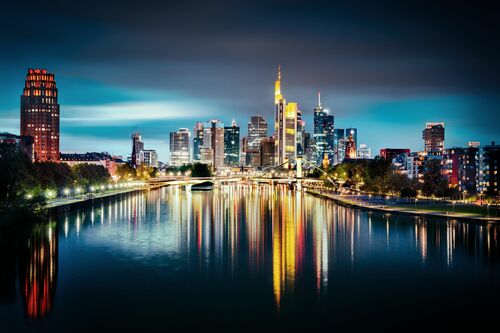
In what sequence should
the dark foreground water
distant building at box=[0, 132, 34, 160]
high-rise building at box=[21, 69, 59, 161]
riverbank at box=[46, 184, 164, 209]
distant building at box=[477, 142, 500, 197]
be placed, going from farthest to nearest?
high-rise building at box=[21, 69, 59, 161] < distant building at box=[0, 132, 34, 160] < distant building at box=[477, 142, 500, 197] < riverbank at box=[46, 184, 164, 209] < the dark foreground water

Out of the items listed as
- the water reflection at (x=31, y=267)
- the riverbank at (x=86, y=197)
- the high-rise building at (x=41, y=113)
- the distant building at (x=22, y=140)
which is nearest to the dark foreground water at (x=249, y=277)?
the water reflection at (x=31, y=267)

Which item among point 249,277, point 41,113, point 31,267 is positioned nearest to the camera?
point 249,277

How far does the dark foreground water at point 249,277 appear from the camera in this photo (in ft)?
53.4

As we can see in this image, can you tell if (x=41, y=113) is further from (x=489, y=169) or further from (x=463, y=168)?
(x=489, y=169)

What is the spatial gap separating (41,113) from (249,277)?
121260 mm

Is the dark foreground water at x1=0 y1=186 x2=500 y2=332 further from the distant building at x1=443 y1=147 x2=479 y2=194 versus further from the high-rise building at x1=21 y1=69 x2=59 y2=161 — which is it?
the high-rise building at x1=21 y1=69 x2=59 y2=161

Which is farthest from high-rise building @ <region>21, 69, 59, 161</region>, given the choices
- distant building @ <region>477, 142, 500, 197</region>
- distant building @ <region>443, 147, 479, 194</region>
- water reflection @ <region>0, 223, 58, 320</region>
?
water reflection @ <region>0, 223, 58, 320</region>

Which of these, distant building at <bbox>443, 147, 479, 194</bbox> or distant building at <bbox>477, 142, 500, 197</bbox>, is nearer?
distant building at <bbox>477, 142, 500, 197</bbox>

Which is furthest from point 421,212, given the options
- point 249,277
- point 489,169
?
point 489,169

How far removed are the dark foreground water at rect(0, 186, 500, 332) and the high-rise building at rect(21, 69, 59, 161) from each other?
99.7m

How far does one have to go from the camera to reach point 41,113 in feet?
432

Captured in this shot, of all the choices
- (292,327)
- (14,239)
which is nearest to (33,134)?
(14,239)

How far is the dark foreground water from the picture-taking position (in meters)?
16.3

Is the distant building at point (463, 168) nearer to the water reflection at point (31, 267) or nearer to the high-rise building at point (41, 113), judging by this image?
the water reflection at point (31, 267)
